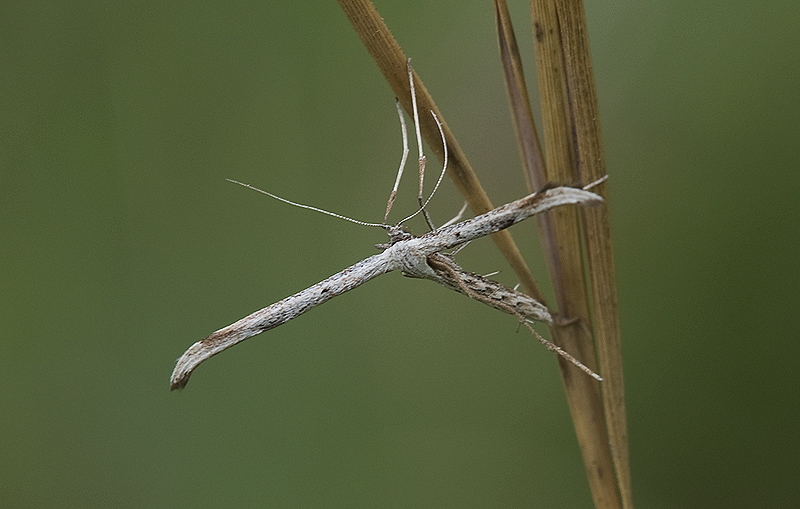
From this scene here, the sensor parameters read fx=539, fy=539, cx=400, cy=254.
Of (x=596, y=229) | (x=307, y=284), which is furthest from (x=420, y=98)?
(x=307, y=284)

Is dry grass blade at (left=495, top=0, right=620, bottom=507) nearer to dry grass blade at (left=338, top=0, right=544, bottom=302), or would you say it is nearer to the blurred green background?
dry grass blade at (left=338, top=0, right=544, bottom=302)

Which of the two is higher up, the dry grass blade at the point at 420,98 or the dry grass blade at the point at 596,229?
the dry grass blade at the point at 420,98

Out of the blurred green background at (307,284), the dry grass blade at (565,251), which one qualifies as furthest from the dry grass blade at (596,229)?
the blurred green background at (307,284)

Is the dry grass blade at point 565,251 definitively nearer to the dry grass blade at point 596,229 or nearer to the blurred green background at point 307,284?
the dry grass blade at point 596,229

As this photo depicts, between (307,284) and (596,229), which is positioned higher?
(307,284)

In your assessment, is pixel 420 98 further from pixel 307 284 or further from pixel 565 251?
pixel 307 284

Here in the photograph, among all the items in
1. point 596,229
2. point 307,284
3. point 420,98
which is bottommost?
point 596,229

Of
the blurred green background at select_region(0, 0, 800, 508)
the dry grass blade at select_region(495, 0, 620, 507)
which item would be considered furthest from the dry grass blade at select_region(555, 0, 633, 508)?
the blurred green background at select_region(0, 0, 800, 508)
